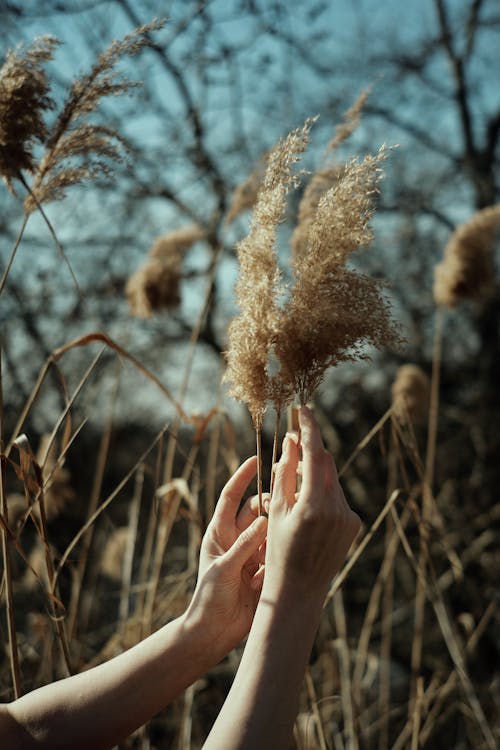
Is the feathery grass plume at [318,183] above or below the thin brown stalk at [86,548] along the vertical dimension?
above

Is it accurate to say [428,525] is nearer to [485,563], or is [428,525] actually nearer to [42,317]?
[485,563]

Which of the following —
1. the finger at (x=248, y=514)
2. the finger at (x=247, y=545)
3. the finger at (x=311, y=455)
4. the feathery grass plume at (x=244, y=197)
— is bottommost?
the finger at (x=247, y=545)

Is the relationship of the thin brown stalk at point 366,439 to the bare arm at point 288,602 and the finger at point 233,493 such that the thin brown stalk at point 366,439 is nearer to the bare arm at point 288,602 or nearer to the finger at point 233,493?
the finger at point 233,493

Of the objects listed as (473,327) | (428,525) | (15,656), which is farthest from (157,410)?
(15,656)

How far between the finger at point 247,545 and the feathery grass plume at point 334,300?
0.23 metres

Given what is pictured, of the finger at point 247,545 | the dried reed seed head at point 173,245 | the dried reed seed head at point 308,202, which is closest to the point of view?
the finger at point 247,545

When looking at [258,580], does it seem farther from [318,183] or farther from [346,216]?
[318,183]

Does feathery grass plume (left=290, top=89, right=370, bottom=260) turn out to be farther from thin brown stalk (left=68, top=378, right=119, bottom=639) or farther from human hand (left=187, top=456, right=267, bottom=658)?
thin brown stalk (left=68, top=378, right=119, bottom=639)

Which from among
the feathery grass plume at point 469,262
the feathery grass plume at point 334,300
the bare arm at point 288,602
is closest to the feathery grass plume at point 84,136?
the feathery grass plume at point 334,300

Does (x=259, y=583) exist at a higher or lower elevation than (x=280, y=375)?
lower

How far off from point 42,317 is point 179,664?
5.41m

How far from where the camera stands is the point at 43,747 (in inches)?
43.9

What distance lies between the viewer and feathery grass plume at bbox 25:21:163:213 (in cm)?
144

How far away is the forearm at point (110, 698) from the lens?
1129 mm
